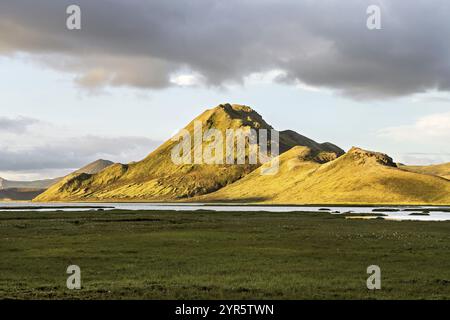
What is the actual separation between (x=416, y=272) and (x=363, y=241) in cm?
2057

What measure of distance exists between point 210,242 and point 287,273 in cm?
2240

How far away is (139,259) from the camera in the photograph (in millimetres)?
43156

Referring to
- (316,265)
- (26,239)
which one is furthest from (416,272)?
(26,239)

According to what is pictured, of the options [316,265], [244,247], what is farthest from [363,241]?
[316,265]

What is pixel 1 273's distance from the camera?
36031 mm
